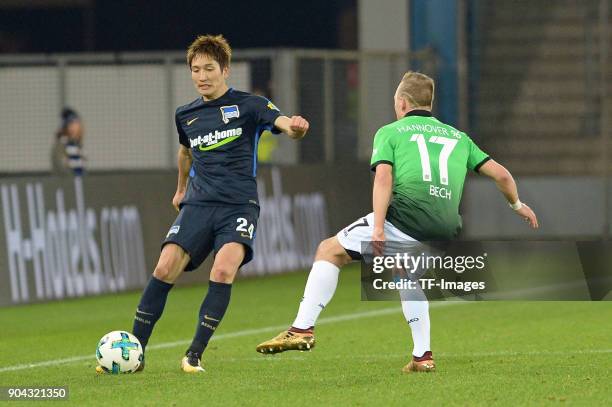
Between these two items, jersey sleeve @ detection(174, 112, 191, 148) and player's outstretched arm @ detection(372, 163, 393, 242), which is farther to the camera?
jersey sleeve @ detection(174, 112, 191, 148)

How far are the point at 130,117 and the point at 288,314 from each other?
19.1 feet

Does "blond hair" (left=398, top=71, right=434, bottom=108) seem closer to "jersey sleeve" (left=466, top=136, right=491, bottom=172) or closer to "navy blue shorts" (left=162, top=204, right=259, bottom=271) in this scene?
"jersey sleeve" (left=466, top=136, right=491, bottom=172)

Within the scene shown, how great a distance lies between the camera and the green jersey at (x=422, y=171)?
879 cm

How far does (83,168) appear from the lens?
19281mm

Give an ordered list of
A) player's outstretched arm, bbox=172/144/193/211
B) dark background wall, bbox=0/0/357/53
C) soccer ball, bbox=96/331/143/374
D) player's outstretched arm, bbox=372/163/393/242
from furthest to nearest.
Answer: dark background wall, bbox=0/0/357/53
player's outstretched arm, bbox=172/144/193/211
soccer ball, bbox=96/331/143/374
player's outstretched arm, bbox=372/163/393/242

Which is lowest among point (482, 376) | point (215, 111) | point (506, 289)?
point (506, 289)

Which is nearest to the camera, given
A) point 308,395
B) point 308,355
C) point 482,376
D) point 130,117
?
point 308,395

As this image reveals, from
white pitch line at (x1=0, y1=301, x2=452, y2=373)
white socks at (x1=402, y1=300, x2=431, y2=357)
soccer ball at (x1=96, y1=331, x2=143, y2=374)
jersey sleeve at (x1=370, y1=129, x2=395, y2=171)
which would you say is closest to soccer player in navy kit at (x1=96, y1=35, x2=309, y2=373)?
soccer ball at (x1=96, y1=331, x2=143, y2=374)

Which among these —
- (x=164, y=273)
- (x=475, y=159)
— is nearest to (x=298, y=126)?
(x=475, y=159)

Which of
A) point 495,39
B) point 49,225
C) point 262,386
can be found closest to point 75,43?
point 495,39

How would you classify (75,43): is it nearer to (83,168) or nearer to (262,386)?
(83,168)

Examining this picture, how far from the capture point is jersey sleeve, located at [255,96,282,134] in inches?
370

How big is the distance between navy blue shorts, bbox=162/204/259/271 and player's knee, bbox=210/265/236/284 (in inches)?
5.0

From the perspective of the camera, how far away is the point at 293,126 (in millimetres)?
8984
